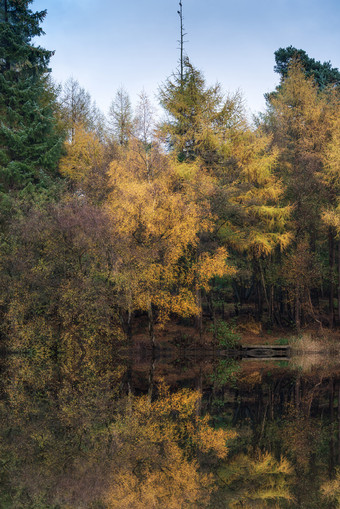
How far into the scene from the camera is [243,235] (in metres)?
28.8

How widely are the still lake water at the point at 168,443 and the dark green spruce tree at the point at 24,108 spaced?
55.5 feet

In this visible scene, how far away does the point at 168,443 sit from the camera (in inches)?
335

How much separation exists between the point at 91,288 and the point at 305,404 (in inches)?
516

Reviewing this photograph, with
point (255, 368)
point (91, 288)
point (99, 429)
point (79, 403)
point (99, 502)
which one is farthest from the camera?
point (91, 288)

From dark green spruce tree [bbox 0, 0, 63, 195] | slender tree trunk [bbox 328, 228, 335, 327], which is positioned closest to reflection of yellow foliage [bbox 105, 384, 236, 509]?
slender tree trunk [bbox 328, 228, 335, 327]

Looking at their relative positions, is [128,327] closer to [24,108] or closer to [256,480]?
[24,108]

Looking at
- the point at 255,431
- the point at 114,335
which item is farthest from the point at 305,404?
the point at 114,335

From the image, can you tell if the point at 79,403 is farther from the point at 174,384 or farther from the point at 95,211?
the point at 95,211

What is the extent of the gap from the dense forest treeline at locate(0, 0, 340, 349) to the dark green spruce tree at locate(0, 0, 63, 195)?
0.33 ft

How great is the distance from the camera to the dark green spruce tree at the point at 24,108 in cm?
3161

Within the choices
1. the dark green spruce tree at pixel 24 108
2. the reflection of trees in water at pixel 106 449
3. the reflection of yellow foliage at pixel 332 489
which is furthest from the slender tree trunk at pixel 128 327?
the reflection of yellow foliage at pixel 332 489

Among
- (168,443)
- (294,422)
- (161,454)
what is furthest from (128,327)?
(161,454)

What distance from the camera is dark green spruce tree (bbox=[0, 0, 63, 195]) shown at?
31609mm

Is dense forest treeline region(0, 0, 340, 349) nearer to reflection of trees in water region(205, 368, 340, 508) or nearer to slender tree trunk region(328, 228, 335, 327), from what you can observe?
slender tree trunk region(328, 228, 335, 327)
